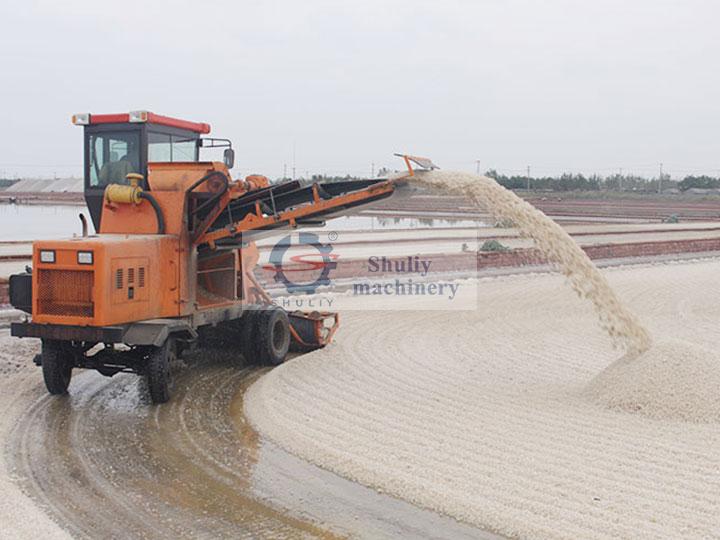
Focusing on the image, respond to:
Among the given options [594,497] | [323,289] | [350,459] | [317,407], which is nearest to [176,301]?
[317,407]

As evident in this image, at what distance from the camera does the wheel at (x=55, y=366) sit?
905 centimetres

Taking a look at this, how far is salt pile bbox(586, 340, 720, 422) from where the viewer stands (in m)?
7.96

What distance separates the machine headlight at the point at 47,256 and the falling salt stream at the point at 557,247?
3769mm

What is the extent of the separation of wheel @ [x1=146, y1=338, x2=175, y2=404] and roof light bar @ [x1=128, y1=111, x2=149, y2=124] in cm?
259

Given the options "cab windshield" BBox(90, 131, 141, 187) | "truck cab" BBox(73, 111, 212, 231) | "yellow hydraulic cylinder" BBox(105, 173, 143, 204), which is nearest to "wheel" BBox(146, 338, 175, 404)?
"yellow hydraulic cylinder" BBox(105, 173, 143, 204)

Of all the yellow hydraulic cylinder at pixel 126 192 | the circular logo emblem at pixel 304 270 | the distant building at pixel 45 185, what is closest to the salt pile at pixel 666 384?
the yellow hydraulic cylinder at pixel 126 192

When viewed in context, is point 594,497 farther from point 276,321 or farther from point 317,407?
point 276,321

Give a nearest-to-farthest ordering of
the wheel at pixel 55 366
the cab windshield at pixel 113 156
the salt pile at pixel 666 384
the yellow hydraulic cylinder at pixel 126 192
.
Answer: the salt pile at pixel 666 384 < the wheel at pixel 55 366 < the yellow hydraulic cylinder at pixel 126 192 < the cab windshield at pixel 113 156

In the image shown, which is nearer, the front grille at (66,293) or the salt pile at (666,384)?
the salt pile at (666,384)

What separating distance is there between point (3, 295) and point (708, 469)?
12.6 metres

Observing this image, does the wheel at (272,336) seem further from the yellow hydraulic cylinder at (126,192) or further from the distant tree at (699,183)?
the distant tree at (699,183)

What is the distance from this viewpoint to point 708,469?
21.5ft

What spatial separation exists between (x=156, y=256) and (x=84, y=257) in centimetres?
91

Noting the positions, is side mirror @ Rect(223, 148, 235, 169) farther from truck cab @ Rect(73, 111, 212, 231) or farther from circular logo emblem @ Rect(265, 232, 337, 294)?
circular logo emblem @ Rect(265, 232, 337, 294)
